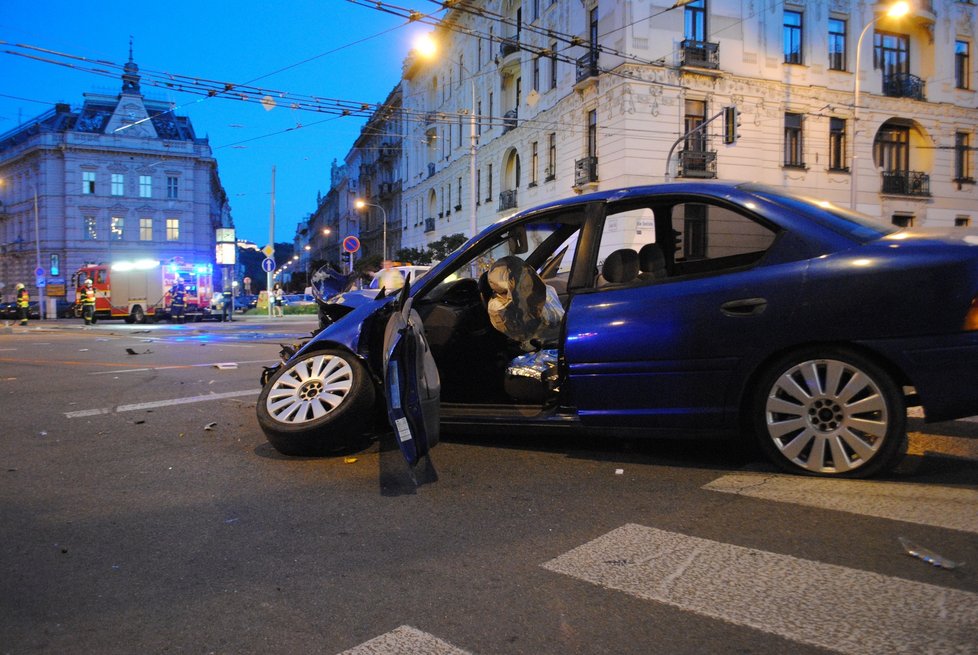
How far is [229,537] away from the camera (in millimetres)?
3016

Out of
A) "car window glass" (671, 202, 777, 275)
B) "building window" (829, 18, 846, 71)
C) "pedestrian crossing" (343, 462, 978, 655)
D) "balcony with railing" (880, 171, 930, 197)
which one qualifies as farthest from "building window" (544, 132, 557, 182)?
"pedestrian crossing" (343, 462, 978, 655)

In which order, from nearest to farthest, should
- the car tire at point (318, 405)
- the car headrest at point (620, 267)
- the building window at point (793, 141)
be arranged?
1. the car headrest at point (620, 267)
2. the car tire at point (318, 405)
3. the building window at point (793, 141)

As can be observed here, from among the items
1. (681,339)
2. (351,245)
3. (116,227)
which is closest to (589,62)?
(351,245)

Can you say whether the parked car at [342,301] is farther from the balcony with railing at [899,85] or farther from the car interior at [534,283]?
the balcony with railing at [899,85]

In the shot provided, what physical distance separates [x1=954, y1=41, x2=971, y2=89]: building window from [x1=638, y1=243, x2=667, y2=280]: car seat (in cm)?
3442

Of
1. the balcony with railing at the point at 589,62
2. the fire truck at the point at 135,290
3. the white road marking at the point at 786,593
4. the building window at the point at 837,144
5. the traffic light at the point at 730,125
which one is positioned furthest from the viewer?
the fire truck at the point at 135,290

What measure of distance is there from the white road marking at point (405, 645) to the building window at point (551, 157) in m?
29.8

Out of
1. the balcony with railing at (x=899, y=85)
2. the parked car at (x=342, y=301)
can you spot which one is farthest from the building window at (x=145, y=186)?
the parked car at (x=342, y=301)

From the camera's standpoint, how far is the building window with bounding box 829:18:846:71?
28625 millimetres

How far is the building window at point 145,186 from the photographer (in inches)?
2343

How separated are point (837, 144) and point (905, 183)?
3.73 meters

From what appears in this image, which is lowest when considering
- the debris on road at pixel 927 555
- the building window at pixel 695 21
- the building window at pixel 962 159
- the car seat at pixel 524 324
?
the debris on road at pixel 927 555

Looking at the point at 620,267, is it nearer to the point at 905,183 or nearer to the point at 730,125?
the point at 730,125

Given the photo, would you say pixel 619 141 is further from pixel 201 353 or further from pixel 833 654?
pixel 833 654
